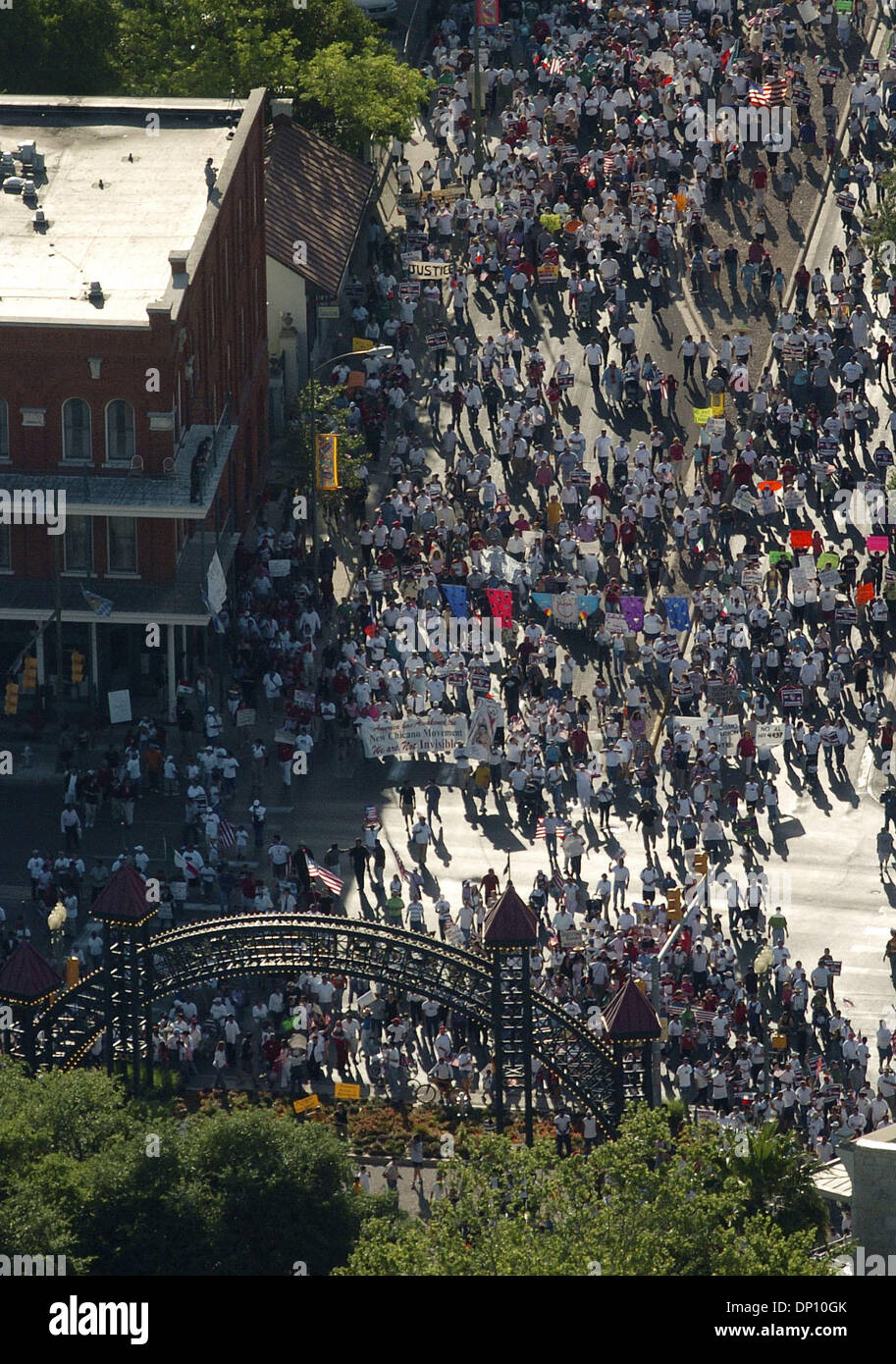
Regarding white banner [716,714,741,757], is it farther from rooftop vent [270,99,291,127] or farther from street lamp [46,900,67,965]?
rooftop vent [270,99,291,127]

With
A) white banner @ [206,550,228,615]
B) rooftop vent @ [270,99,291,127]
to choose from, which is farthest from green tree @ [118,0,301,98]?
white banner @ [206,550,228,615]

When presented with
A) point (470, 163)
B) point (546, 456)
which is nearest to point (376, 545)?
point (546, 456)

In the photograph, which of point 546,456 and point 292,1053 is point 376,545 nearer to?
point 546,456

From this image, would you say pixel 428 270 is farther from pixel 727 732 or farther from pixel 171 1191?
pixel 171 1191

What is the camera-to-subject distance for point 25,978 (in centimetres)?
3719

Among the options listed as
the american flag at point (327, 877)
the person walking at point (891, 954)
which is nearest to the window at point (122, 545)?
the american flag at point (327, 877)

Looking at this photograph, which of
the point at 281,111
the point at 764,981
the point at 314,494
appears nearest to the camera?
the point at 764,981

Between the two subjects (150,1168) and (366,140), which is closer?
(150,1168)

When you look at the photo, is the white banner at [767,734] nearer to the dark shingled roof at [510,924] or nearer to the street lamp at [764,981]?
the street lamp at [764,981]

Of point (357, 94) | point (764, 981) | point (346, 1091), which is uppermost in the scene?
point (357, 94)

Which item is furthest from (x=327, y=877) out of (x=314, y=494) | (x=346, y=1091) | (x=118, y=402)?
(x=314, y=494)

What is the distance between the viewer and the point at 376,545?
61.5 m

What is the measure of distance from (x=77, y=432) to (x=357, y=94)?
22.3 metres

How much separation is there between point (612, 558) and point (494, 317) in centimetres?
1322
